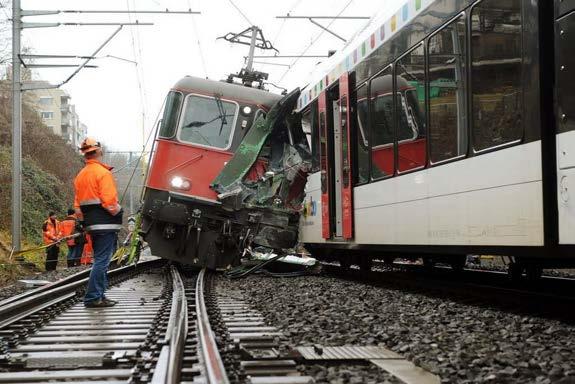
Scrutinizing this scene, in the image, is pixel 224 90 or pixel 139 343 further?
pixel 224 90

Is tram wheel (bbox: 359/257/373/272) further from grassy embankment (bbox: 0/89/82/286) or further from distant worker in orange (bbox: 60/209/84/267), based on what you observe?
distant worker in orange (bbox: 60/209/84/267)

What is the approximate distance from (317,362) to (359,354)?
1.23ft

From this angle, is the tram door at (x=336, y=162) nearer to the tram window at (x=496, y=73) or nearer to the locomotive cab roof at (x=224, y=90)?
the locomotive cab roof at (x=224, y=90)

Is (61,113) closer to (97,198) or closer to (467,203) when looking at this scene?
(97,198)

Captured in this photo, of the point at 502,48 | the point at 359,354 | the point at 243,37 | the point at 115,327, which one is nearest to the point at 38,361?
the point at 115,327

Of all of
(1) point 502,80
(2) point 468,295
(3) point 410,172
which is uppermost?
(1) point 502,80

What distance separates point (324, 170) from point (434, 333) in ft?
17.9

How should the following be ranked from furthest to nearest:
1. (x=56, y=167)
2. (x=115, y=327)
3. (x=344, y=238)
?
(x=56, y=167) → (x=344, y=238) → (x=115, y=327)

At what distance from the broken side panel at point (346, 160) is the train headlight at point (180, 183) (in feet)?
10.1

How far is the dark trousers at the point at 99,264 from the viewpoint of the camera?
24.0 feet

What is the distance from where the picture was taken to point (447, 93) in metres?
6.64

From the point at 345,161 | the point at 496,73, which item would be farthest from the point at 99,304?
the point at 496,73

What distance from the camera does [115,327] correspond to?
18.7ft

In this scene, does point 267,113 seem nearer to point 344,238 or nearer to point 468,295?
point 344,238
